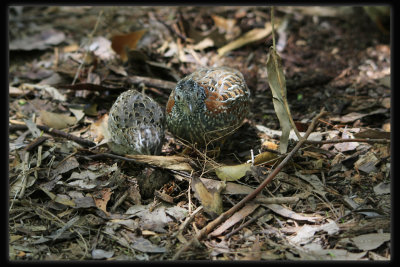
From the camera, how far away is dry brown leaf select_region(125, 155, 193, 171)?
10.7 ft

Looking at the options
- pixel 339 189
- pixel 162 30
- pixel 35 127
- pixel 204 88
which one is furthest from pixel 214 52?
pixel 339 189

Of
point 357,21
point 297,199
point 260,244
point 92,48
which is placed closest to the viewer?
point 260,244

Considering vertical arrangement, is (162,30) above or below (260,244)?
above

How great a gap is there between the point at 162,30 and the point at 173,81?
1054 millimetres

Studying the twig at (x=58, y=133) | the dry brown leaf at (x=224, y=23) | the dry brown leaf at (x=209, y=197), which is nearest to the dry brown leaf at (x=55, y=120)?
the twig at (x=58, y=133)

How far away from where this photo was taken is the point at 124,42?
4.93m

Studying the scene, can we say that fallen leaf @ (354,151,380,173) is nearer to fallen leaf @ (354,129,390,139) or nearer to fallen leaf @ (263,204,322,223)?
fallen leaf @ (354,129,390,139)

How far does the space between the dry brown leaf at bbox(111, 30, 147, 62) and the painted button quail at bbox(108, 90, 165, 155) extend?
4.81ft

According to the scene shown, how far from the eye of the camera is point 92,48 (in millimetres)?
5172

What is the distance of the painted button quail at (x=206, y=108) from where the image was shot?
11.5 feet

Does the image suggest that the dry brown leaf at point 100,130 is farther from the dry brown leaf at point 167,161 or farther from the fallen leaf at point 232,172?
the fallen leaf at point 232,172

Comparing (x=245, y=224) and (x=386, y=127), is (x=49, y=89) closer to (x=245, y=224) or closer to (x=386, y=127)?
(x=245, y=224)

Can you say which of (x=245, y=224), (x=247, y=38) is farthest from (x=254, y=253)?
(x=247, y=38)

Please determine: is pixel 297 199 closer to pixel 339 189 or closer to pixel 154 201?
pixel 339 189
